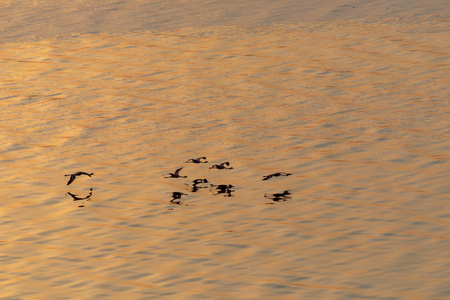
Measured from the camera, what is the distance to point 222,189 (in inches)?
559

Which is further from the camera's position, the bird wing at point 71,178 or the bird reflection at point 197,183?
the bird reflection at point 197,183

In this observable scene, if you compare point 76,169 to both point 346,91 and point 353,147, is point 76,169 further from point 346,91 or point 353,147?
point 346,91

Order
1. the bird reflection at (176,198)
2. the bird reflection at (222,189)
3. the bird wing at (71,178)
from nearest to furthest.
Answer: the bird reflection at (176,198)
the bird reflection at (222,189)
the bird wing at (71,178)

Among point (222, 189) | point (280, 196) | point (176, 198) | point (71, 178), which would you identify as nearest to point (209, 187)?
point (222, 189)

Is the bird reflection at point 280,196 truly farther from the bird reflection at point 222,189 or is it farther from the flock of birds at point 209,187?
the bird reflection at point 222,189

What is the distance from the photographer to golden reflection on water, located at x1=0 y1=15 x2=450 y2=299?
11141 mm

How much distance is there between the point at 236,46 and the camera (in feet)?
74.9

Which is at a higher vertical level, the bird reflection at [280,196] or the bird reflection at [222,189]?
the bird reflection at [222,189]

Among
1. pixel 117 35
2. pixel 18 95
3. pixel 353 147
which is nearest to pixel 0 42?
pixel 117 35

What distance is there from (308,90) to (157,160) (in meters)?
4.75

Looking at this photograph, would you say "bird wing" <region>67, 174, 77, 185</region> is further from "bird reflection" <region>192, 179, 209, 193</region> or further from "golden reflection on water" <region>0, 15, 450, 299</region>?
"bird reflection" <region>192, 179, 209, 193</region>

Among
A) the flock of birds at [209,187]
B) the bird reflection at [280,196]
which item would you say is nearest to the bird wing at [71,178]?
the flock of birds at [209,187]

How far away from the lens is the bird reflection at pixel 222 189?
1400cm

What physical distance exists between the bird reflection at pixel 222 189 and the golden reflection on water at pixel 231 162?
0.09 meters
